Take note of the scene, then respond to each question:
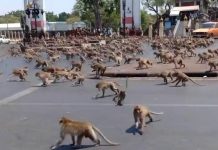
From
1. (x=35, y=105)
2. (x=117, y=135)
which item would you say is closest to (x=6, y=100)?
(x=35, y=105)

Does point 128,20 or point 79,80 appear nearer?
point 79,80

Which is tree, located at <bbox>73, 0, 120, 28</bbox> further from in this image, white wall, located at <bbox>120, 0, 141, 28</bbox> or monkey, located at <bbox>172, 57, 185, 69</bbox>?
monkey, located at <bbox>172, 57, 185, 69</bbox>

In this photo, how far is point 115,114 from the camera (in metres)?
12.1

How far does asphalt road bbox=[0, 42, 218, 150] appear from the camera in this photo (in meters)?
9.48

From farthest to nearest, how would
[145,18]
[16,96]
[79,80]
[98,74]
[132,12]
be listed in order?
1. [145,18]
2. [132,12]
3. [98,74]
4. [79,80]
5. [16,96]

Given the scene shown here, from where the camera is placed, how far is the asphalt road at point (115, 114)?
31.1 ft

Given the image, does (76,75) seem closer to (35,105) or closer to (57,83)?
(57,83)

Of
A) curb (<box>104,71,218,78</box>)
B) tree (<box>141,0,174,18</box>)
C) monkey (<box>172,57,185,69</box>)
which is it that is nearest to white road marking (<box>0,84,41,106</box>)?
curb (<box>104,71,218,78</box>)

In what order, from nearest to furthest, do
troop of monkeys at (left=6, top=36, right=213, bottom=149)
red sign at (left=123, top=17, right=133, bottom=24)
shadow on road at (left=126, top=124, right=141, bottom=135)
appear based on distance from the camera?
1. troop of monkeys at (left=6, top=36, right=213, bottom=149)
2. shadow on road at (left=126, top=124, right=141, bottom=135)
3. red sign at (left=123, top=17, right=133, bottom=24)

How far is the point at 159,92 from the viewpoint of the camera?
15477 mm

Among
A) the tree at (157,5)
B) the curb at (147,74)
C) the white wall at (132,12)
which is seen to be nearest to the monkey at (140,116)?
the curb at (147,74)

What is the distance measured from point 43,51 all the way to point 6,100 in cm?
1956

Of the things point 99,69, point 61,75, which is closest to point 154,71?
point 99,69

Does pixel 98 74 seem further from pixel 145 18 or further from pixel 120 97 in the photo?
pixel 145 18
